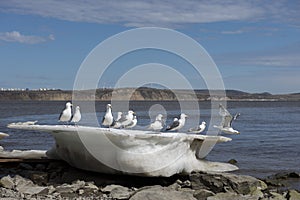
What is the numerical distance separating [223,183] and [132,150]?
129 inches

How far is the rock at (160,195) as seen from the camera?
13969 millimetres

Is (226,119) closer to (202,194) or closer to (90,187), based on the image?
(202,194)

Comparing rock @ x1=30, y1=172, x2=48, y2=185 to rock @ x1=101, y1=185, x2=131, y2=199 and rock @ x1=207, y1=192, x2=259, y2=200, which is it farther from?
rock @ x1=207, y1=192, x2=259, y2=200

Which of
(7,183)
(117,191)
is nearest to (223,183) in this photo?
(117,191)

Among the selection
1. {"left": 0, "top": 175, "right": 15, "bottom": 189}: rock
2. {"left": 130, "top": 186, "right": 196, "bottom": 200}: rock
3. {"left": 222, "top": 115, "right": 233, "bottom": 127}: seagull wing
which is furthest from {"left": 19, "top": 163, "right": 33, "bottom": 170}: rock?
{"left": 222, "top": 115, "right": 233, "bottom": 127}: seagull wing

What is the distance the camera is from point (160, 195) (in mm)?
14062

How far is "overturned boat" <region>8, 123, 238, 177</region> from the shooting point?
16.0 m

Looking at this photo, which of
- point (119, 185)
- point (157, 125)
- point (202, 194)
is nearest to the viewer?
point (202, 194)

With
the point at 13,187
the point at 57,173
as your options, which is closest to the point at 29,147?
the point at 57,173

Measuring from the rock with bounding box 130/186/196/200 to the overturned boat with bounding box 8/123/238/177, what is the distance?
61.4 inches

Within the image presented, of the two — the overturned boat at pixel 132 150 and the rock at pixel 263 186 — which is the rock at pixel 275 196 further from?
the overturned boat at pixel 132 150

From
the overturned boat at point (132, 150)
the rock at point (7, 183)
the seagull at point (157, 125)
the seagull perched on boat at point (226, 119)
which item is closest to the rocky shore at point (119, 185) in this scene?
the rock at point (7, 183)

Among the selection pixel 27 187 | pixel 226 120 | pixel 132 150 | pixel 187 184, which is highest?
pixel 226 120

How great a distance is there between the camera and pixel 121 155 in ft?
53.4
